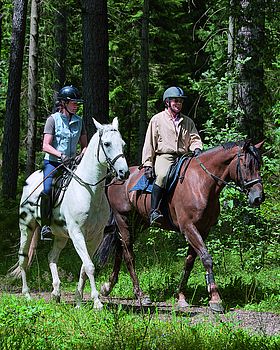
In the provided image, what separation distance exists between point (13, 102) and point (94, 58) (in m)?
9.57

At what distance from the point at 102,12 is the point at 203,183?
203 inches

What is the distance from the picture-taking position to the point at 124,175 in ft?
28.2

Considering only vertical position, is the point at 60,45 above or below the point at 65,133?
above

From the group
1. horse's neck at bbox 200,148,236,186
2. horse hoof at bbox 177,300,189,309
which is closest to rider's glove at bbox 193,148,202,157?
horse's neck at bbox 200,148,236,186

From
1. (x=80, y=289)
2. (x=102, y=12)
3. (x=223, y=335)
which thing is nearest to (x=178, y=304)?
(x=80, y=289)

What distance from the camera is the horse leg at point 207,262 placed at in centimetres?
948

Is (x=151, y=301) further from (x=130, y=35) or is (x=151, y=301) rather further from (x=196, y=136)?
(x=130, y=35)

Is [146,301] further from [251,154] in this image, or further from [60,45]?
[60,45]

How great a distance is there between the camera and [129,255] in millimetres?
10695

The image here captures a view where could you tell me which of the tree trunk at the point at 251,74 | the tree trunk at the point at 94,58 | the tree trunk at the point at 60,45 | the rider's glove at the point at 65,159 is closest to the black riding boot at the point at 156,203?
the rider's glove at the point at 65,159

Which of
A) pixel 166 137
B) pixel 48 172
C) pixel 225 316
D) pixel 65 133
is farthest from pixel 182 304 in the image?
pixel 65 133

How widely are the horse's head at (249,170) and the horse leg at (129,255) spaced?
77.5 inches

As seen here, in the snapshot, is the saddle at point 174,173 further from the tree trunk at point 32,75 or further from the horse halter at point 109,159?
the tree trunk at point 32,75

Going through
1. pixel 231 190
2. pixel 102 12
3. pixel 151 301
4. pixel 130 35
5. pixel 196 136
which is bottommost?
pixel 151 301
